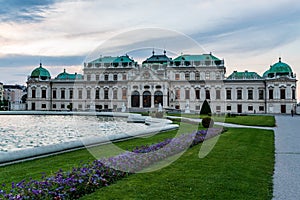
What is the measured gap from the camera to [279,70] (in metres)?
62.0

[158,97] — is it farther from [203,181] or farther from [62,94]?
[203,181]

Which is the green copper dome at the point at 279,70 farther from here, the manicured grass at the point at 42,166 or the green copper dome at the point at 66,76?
the manicured grass at the point at 42,166

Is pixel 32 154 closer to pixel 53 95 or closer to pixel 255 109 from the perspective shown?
pixel 255 109

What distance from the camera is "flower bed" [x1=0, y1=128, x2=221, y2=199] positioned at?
5320 millimetres

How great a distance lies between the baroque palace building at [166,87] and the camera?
61.7 m

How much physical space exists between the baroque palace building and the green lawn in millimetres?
47738

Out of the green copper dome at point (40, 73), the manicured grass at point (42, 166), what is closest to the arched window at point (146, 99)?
the green copper dome at point (40, 73)

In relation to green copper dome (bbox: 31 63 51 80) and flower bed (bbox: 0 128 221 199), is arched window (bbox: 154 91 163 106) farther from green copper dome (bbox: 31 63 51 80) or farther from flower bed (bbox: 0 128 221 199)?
flower bed (bbox: 0 128 221 199)

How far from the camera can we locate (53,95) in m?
71.9

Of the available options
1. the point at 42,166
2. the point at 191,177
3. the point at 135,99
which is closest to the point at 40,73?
the point at 135,99

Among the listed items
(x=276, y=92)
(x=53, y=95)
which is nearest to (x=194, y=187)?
(x=276, y=92)

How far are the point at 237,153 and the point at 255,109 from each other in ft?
182

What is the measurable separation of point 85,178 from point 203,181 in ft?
8.68

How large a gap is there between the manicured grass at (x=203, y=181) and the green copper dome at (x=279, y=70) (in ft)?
186
